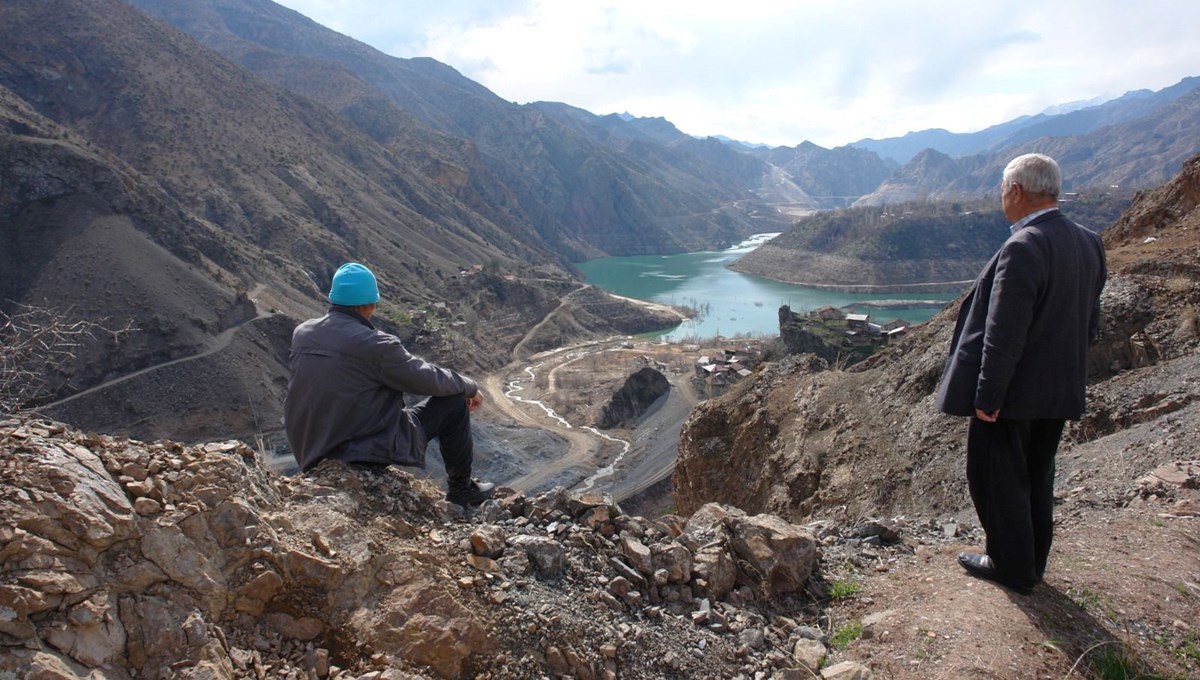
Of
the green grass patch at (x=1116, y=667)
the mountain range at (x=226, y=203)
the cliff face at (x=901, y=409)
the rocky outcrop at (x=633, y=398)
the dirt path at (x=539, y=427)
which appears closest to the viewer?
the green grass patch at (x=1116, y=667)

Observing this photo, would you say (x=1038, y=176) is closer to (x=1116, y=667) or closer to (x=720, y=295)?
(x=1116, y=667)

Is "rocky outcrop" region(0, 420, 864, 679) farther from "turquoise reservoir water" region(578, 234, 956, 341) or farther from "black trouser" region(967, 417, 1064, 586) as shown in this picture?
"turquoise reservoir water" region(578, 234, 956, 341)

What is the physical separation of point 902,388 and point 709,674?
6.35 meters

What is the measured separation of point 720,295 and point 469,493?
255 feet

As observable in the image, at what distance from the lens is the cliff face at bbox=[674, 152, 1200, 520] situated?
6402 mm

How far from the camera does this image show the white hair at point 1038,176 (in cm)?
312

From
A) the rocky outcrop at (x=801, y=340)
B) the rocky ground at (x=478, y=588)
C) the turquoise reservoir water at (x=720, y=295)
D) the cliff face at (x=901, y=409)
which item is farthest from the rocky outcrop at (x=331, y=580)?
the turquoise reservoir water at (x=720, y=295)

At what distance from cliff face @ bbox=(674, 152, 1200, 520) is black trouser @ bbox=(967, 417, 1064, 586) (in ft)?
8.75

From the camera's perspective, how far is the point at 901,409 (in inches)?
317

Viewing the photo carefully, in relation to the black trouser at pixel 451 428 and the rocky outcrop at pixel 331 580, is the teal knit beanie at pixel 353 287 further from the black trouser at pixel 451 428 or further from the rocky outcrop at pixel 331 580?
the rocky outcrop at pixel 331 580

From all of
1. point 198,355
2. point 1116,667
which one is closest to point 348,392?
point 1116,667

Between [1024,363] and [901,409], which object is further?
[901,409]

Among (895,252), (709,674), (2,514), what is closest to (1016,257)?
(709,674)

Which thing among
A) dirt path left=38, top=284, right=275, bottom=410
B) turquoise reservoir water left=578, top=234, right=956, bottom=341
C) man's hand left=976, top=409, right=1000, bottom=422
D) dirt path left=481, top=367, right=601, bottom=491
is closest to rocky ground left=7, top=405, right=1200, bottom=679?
man's hand left=976, top=409, right=1000, bottom=422
